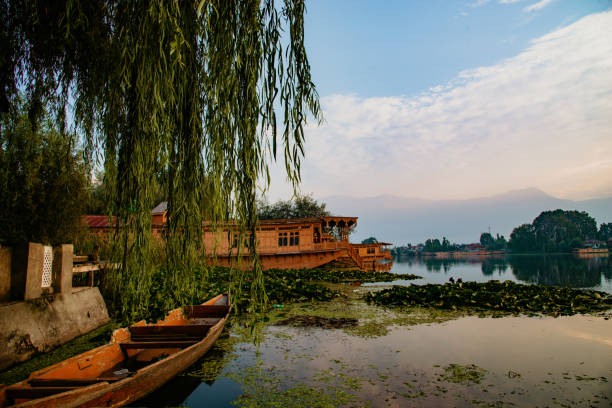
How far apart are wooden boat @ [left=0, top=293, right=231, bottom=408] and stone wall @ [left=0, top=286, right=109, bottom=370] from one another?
1.64m

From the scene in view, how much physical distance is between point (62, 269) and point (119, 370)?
3499 mm

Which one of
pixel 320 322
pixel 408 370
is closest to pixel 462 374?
pixel 408 370

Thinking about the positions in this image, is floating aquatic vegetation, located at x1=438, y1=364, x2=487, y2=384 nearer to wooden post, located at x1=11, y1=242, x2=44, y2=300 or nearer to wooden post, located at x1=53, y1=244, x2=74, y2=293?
wooden post, located at x1=11, y1=242, x2=44, y2=300

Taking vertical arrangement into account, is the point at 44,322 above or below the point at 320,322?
above

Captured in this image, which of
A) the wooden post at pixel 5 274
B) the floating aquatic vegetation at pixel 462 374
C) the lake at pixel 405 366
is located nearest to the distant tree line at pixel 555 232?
the lake at pixel 405 366

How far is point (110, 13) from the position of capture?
428 centimetres

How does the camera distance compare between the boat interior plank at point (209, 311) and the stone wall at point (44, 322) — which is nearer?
the stone wall at point (44, 322)

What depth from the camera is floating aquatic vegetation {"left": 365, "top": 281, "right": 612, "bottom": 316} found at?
1003 cm

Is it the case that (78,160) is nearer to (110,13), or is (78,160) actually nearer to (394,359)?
(110,13)

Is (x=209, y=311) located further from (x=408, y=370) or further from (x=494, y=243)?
(x=494, y=243)

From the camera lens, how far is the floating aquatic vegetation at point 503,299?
10.0 metres

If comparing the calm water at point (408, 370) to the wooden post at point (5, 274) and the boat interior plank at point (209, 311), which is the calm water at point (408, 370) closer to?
the boat interior plank at point (209, 311)

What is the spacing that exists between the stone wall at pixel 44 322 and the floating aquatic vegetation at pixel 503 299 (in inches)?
311

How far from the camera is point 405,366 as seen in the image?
17.8 ft
